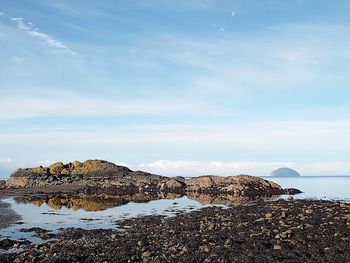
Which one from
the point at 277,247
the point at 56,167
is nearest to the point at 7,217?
the point at 277,247

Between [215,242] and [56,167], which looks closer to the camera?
[215,242]

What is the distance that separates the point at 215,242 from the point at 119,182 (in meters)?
55.7

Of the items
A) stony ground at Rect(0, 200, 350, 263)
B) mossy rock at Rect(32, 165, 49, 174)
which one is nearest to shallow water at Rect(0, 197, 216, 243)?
stony ground at Rect(0, 200, 350, 263)

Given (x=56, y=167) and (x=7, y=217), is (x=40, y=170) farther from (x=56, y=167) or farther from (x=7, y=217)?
(x=7, y=217)

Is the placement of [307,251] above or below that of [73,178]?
below

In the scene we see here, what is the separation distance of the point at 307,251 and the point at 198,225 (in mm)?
10456

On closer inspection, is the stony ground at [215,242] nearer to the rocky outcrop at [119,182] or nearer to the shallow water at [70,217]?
the shallow water at [70,217]

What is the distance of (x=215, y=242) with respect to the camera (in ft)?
74.7

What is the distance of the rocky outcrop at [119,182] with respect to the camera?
225ft

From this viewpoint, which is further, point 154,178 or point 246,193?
point 154,178

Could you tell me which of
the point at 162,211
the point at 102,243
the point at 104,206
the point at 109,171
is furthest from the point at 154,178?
the point at 102,243

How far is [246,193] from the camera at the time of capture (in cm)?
6397

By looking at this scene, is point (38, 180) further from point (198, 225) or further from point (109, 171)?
point (198, 225)

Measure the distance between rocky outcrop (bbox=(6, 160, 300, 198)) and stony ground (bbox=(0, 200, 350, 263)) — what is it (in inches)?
1345
